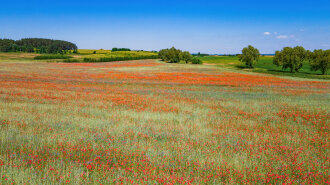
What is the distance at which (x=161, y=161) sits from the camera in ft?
20.2

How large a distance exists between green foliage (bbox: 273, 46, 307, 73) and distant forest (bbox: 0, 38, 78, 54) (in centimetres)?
12916

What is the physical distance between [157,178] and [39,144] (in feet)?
14.2

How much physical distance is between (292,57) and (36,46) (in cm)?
16992

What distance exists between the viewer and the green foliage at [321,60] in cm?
6378

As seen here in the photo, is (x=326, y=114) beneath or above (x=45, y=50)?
beneath

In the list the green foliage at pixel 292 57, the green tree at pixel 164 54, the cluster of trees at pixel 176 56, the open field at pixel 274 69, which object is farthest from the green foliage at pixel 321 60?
the green tree at pixel 164 54

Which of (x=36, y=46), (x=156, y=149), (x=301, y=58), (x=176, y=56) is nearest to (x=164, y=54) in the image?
(x=176, y=56)

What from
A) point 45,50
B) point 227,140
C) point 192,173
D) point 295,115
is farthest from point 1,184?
point 45,50

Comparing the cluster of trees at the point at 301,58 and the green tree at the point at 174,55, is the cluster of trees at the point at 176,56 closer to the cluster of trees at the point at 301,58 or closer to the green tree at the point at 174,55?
the green tree at the point at 174,55

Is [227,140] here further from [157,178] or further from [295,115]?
[295,115]

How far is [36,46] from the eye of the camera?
16562cm

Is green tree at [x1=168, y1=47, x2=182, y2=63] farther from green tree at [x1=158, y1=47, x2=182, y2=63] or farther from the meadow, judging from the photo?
the meadow

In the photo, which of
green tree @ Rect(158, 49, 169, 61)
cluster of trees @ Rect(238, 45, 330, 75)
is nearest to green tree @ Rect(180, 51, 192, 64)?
green tree @ Rect(158, 49, 169, 61)

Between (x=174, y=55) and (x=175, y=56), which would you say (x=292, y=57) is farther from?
Answer: (x=174, y=55)
